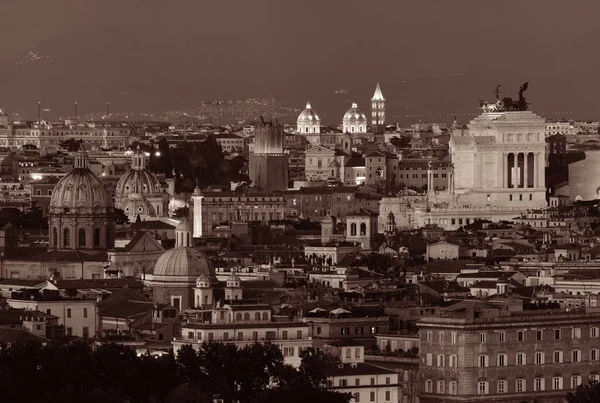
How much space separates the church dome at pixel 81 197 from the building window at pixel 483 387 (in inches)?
1519

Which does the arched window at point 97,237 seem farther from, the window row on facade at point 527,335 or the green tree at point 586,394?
the green tree at point 586,394

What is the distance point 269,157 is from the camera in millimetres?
164375

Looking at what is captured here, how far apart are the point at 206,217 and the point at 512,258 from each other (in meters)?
35.1

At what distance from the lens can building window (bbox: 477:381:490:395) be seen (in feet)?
253

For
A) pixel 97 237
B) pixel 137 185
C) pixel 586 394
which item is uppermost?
pixel 137 185

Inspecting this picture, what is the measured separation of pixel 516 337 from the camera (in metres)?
78.4

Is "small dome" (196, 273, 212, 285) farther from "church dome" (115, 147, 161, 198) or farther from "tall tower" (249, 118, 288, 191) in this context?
"tall tower" (249, 118, 288, 191)

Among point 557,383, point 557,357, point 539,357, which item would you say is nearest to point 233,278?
point 557,357

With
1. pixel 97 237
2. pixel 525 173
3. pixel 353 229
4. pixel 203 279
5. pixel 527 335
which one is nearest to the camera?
pixel 527 335

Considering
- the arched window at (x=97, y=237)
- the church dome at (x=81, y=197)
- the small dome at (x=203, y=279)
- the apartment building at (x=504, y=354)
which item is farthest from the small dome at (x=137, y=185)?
the apartment building at (x=504, y=354)

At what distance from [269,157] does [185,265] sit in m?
69.5

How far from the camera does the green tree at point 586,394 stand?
71688 mm

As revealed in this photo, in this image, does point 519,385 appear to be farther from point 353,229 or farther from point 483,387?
point 353,229

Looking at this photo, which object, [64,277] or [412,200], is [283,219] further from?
[64,277]
